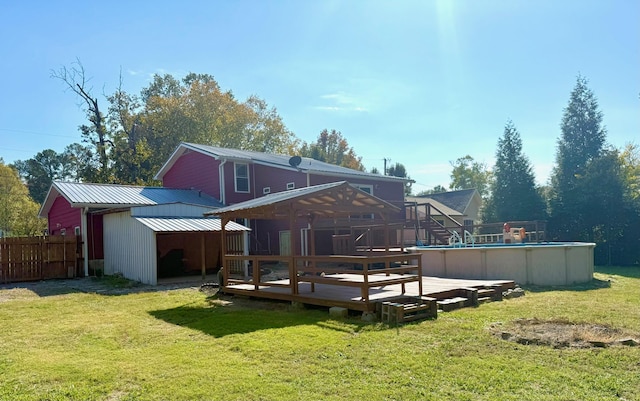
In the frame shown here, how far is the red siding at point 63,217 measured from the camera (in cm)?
1944

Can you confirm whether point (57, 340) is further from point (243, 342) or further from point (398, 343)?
point (398, 343)

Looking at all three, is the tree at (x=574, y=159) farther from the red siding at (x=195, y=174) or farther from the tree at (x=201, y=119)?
the tree at (x=201, y=119)

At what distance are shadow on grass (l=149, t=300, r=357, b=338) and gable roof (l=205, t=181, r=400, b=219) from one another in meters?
2.20

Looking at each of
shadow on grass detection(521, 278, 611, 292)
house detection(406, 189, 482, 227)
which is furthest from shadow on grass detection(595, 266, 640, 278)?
house detection(406, 189, 482, 227)

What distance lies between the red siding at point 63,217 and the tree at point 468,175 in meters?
54.2

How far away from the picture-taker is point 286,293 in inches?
403

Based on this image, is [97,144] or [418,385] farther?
[97,144]

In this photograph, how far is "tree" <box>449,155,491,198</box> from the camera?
215 feet

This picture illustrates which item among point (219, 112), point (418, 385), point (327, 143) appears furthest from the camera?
point (327, 143)

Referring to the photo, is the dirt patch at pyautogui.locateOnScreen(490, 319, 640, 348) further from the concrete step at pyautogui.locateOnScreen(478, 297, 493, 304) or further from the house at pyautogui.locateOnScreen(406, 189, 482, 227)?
the house at pyautogui.locateOnScreen(406, 189, 482, 227)

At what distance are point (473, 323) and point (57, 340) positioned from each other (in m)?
6.58

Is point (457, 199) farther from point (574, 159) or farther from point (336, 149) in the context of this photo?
point (336, 149)

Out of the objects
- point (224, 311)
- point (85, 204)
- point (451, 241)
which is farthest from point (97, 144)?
point (224, 311)

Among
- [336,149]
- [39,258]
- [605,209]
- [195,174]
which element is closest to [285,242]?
[195,174]
